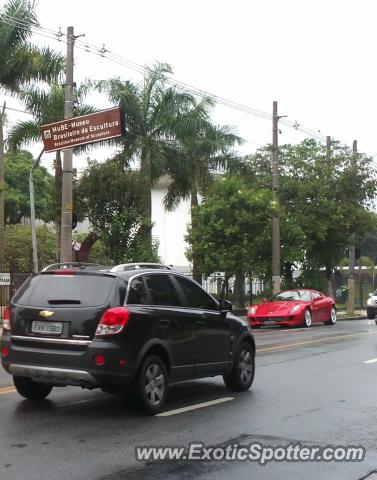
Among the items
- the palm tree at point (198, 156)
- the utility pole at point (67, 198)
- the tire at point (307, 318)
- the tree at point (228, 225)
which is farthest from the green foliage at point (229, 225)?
the utility pole at point (67, 198)

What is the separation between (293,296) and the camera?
76.2 feet

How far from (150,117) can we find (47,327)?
941 inches

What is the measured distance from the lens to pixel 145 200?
2470 cm

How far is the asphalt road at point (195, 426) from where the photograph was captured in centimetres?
544

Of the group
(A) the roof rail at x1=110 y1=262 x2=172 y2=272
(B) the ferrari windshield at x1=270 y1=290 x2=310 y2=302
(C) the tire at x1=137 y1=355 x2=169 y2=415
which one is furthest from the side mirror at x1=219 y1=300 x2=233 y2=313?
(B) the ferrari windshield at x1=270 y1=290 x2=310 y2=302

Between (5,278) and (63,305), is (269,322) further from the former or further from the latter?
(63,305)

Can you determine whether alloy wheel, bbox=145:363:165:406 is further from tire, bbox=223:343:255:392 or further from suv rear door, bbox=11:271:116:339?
tire, bbox=223:343:255:392

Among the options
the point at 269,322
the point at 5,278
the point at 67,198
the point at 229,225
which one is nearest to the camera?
the point at 67,198

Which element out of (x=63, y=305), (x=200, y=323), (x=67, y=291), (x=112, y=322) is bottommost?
(x=200, y=323)

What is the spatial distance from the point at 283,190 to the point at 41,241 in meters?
20.0

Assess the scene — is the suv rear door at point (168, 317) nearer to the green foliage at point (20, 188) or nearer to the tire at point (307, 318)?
the tire at point (307, 318)

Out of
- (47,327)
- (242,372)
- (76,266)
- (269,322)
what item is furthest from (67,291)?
(269,322)

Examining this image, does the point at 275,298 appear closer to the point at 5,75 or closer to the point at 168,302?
the point at 5,75

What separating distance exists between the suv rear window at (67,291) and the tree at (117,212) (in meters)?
15.1
